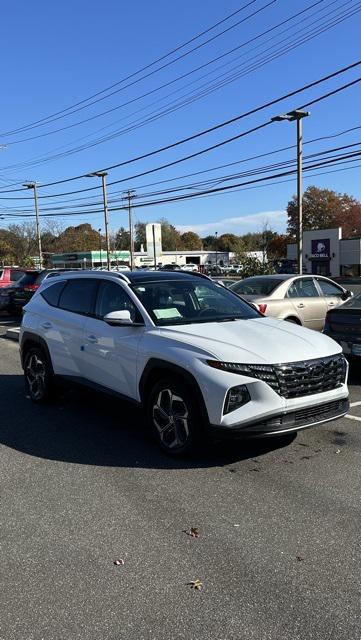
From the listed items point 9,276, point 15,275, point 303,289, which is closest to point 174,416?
point 303,289

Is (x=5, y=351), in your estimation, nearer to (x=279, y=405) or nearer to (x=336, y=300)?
(x=336, y=300)

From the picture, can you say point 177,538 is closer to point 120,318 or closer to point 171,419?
point 171,419

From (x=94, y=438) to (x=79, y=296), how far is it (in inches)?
70.3

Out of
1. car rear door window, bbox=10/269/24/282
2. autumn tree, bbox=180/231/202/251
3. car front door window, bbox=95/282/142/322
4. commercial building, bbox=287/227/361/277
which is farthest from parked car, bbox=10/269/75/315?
autumn tree, bbox=180/231/202/251

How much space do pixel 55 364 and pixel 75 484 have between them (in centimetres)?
246

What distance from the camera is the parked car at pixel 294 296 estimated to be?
1116 cm

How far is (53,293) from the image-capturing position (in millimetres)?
7352

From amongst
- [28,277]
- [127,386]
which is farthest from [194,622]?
[28,277]

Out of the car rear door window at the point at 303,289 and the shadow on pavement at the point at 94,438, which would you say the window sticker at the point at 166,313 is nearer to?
the shadow on pavement at the point at 94,438

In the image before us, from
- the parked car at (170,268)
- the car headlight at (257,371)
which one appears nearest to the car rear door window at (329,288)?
the parked car at (170,268)

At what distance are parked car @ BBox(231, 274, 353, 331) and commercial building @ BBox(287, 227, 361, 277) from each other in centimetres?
4943

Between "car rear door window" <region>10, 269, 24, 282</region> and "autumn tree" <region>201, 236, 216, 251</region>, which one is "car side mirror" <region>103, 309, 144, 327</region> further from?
"autumn tree" <region>201, 236, 216, 251</region>

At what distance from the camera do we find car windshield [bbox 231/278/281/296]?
11.5 m

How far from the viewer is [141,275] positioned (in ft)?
20.6
